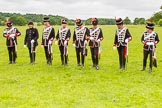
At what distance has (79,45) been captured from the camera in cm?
1619

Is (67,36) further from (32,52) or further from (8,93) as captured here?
(8,93)

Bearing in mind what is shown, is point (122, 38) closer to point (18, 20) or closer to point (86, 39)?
point (86, 39)

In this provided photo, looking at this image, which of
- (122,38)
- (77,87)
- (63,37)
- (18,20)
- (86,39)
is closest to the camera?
(77,87)

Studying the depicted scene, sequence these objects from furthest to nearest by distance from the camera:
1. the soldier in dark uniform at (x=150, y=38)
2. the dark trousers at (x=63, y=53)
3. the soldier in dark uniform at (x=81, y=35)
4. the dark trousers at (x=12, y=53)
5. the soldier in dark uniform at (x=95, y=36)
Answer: the dark trousers at (x=12, y=53) → the dark trousers at (x=63, y=53) → the soldier in dark uniform at (x=81, y=35) → the soldier in dark uniform at (x=95, y=36) → the soldier in dark uniform at (x=150, y=38)

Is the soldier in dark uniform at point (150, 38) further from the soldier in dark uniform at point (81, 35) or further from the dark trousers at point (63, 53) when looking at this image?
the dark trousers at point (63, 53)

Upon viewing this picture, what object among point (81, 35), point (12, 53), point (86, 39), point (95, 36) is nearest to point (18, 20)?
point (12, 53)

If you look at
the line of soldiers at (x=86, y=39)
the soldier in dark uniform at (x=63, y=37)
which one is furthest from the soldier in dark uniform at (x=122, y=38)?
the soldier in dark uniform at (x=63, y=37)

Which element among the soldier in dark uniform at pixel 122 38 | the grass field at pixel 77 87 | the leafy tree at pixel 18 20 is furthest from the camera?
the leafy tree at pixel 18 20

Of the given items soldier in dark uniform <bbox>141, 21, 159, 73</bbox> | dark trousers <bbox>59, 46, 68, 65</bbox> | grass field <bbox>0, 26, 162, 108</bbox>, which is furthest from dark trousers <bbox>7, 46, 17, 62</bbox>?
soldier in dark uniform <bbox>141, 21, 159, 73</bbox>

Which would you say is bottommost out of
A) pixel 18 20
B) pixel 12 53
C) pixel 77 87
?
pixel 77 87

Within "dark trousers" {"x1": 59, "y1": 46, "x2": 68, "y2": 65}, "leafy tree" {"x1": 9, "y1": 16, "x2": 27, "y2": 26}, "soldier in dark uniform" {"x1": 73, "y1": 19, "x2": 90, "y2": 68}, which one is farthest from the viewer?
"leafy tree" {"x1": 9, "y1": 16, "x2": 27, "y2": 26}

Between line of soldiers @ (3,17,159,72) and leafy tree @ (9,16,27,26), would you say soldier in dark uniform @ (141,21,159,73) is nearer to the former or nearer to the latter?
line of soldiers @ (3,17,159,72)

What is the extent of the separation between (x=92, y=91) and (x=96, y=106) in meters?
1.84

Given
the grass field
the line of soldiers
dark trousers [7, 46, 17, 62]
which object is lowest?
the grass field
